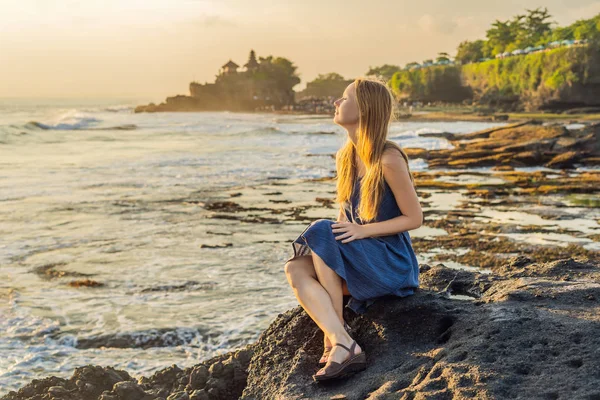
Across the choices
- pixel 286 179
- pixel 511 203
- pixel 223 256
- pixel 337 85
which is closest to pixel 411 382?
pixel 223 256

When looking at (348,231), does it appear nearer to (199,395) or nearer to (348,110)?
(348,110)

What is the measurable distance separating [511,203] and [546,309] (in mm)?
8722

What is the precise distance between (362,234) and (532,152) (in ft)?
52.9

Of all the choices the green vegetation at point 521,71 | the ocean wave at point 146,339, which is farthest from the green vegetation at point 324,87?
the ocean wave at point 146,339

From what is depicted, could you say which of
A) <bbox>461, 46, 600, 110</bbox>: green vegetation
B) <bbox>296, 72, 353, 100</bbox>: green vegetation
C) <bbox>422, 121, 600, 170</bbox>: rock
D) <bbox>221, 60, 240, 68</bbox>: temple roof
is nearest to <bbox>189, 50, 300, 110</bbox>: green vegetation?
<bbox>221, 60, 240, 68</bbox>: temple roof

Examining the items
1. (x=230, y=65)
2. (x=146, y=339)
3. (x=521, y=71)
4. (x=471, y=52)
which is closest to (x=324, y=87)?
(x=230, y=65)

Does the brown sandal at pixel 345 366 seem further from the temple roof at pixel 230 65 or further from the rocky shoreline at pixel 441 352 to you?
the temple roof at pixel 230 65

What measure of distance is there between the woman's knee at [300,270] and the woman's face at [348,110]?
0.77 meters

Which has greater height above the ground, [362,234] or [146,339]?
[362,234]

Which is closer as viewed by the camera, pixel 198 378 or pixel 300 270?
pixel 300 270

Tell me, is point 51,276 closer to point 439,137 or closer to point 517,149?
point 517,149

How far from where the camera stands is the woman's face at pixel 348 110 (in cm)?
330

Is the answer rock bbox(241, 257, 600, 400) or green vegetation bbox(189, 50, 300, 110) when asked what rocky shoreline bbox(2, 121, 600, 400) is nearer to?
rock bbox(241, 257, 600, 400)

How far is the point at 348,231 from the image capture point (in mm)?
3084
